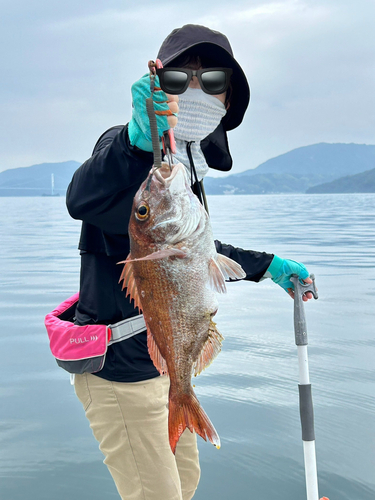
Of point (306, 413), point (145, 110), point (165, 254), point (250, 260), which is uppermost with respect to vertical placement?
point (145, 110)

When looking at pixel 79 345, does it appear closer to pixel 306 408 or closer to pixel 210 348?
pixel 210 348

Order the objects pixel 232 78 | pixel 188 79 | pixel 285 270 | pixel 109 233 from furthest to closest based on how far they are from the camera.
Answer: pixel 285 270, pixel 232 78, pixel 109 233, pixel 188 79

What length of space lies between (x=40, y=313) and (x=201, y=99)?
6.10 metres

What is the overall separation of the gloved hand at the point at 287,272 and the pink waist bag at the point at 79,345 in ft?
3.74

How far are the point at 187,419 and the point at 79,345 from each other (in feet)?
2.13

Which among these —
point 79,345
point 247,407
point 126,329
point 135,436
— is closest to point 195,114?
point 126,329

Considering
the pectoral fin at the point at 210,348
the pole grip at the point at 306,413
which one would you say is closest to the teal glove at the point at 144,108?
the pectoral fin at the point at 210,348

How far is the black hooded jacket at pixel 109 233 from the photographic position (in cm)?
178

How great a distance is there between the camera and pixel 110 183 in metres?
1.80

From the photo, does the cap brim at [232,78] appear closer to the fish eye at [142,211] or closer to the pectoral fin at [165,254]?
the fish eye at [142,211]

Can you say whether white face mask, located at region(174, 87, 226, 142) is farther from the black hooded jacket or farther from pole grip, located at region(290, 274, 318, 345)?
pole grip, located at region(290, 274, 318, 345)

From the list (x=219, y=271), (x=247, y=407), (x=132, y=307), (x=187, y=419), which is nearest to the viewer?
(x=219, y=271)

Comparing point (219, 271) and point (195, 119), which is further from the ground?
point (195, 119)

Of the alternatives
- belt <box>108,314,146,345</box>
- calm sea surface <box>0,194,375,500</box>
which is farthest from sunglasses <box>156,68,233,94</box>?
calm sea surface <box>0,194,375,500</box>
